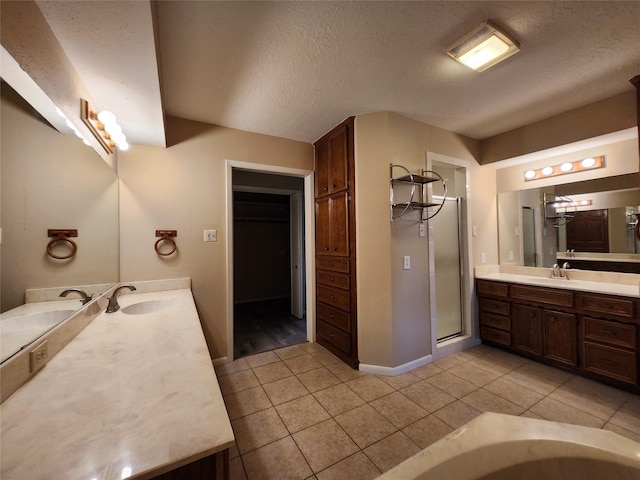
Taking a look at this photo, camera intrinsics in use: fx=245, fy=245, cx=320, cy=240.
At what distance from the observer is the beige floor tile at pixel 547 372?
2205 mm

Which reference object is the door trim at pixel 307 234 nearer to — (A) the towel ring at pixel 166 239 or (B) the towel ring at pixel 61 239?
(A) the towel ring at pixel 166 239

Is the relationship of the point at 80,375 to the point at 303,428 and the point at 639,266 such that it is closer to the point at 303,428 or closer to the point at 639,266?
the point at 303,428

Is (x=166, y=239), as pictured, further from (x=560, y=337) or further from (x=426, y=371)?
(x=560, y=337)

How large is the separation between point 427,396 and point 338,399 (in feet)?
2.39

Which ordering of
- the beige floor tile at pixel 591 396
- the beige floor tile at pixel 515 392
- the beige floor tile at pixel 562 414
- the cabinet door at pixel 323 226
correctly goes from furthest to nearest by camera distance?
the cabinet door at pixel 323 226
the beige floor tile at pixel 515 392
the beige floor tile at pixel 591 396
the beige floor tile at pixel 562 414

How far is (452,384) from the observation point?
85.1 inches

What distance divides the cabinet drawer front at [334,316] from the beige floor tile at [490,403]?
1.13 m

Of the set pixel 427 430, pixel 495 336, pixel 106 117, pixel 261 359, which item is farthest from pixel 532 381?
pixel 106 117

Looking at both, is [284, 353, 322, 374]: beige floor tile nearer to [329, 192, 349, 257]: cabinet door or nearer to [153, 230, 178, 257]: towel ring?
[329, 192, 349, 257]: cabinet door

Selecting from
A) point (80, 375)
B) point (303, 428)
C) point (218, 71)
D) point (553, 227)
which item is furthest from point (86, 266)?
point (553, 227)

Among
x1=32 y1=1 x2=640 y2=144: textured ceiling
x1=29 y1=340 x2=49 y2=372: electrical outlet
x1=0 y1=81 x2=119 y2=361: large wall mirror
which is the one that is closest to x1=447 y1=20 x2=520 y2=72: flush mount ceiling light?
x1=32 y1=1 x2=640 y2=144: textured ceiling

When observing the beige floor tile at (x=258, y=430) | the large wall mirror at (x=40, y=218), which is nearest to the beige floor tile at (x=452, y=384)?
the beige floor tile at (x=258, y=430)

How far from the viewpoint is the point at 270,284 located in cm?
567

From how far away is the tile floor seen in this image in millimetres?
1454
